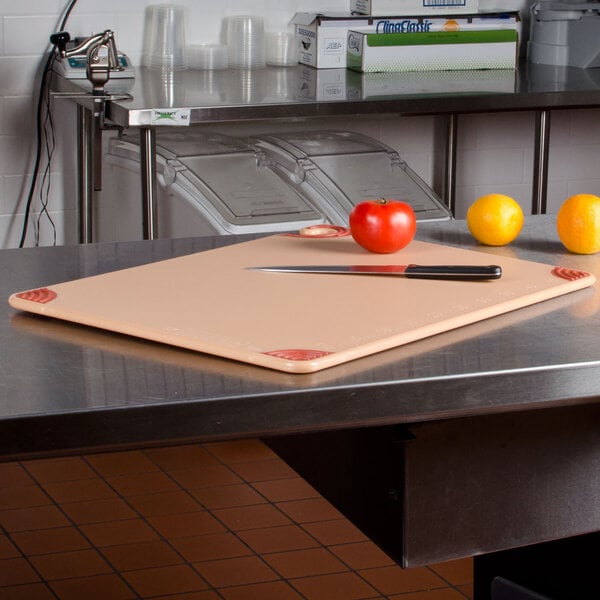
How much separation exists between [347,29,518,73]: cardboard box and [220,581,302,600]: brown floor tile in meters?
1.82

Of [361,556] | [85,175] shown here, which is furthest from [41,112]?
[361,556]

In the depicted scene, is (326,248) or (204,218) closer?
(326,248)

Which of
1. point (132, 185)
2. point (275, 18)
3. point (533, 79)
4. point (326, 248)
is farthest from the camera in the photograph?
point (275, 18)

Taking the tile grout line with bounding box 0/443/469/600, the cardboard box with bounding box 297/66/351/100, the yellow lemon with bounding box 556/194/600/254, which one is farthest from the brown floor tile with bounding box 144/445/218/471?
the yellow lemon with bounding box 556/194/600/254

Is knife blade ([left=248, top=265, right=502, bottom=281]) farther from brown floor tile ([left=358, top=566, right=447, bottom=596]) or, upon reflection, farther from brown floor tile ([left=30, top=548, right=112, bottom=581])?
brown floor tile ([left=30, top=548, right=112, bottom=581])

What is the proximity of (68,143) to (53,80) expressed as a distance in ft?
0.77

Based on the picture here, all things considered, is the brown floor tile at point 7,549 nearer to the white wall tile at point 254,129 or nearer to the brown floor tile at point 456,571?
the brown floor tile at point 456,571

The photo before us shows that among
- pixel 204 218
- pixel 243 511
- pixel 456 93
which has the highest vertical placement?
pixel 456 93

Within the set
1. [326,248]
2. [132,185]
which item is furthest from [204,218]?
[326,248]

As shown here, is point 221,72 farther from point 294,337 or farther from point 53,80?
point 294,337

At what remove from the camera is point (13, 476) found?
3072 mm

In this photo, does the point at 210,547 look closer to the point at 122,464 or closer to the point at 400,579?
the point at 400,579

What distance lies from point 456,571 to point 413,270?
132cm

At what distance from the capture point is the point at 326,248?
1646 millimetres
